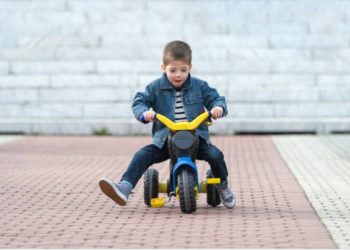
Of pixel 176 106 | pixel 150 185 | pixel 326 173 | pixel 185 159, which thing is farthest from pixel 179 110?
pixel 326 173

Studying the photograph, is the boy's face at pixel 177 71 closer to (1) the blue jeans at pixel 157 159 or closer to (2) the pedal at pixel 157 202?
(1) the blue jeans at pixel 157 159

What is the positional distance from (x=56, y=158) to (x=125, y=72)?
7.24 meters

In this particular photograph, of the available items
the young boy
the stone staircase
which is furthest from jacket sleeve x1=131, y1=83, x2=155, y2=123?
the stone staircase

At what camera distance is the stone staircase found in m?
21.1

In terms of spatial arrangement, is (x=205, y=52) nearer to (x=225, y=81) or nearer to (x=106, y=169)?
(x=225, y=81)

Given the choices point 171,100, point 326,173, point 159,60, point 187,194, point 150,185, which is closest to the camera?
point 187,194

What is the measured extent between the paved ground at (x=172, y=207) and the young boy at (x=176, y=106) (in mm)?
294

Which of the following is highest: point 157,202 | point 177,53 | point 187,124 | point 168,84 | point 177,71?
point 177,53

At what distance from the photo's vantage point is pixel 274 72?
22.6 m

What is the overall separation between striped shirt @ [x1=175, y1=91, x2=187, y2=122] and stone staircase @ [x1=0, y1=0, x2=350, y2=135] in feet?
34.7

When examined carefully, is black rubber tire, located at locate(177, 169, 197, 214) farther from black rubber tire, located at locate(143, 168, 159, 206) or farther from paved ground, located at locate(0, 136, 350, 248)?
black rubber tire, located at locate(143, 168, 159, 206)

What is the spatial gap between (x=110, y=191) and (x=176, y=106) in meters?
0.89

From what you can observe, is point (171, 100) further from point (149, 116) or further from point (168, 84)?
point (149, 116)

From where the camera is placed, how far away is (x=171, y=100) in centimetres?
968
